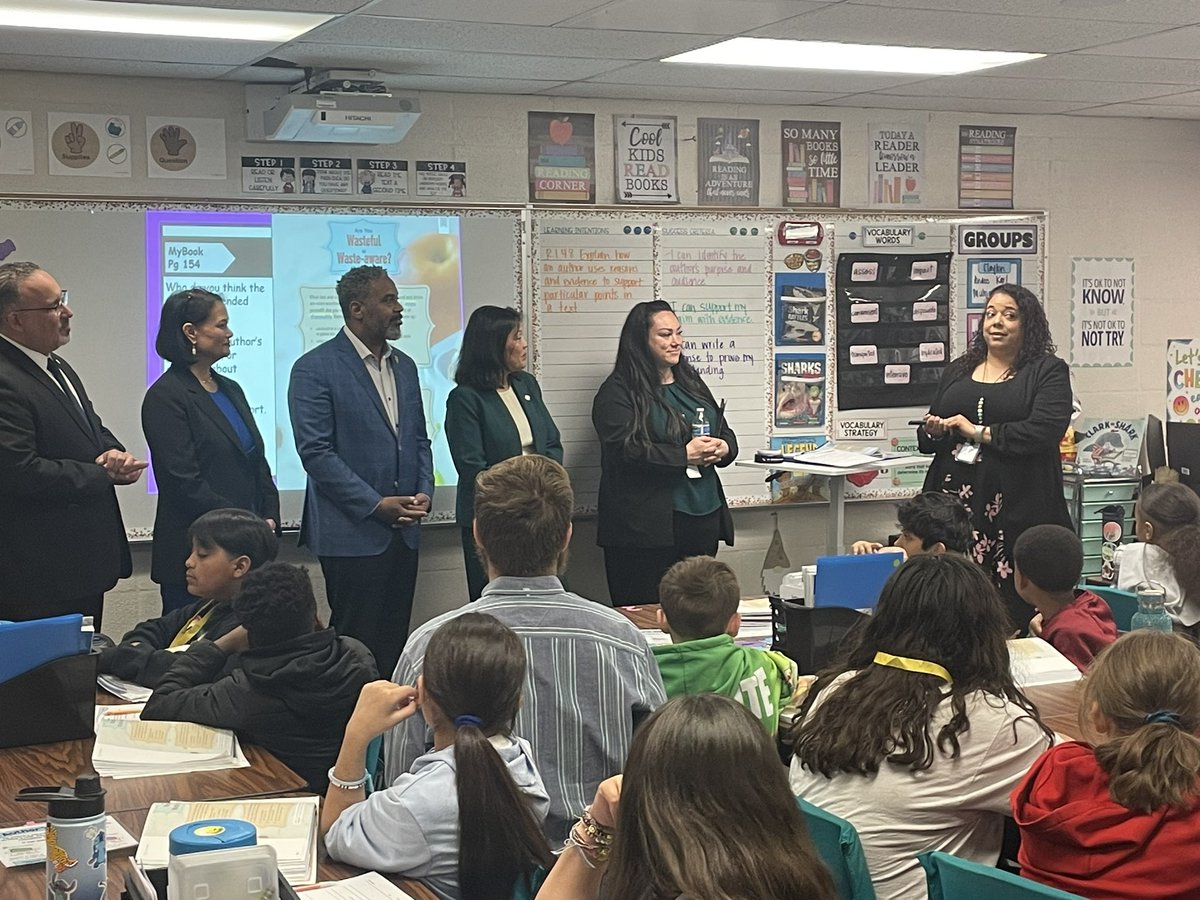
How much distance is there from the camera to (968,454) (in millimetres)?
5172

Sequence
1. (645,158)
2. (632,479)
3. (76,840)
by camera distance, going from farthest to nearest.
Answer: (645,158), (632,479), (76,840)

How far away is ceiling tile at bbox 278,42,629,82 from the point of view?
4.80m

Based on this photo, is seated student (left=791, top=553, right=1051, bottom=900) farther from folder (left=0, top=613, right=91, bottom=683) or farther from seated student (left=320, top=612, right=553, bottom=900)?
folder (left=0, top=613, right=91, bottom=683)

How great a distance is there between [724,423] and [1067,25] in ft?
6.43

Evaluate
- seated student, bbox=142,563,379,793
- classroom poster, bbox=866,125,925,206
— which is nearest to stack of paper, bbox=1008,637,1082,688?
seated student, bbox=142,563,379,793

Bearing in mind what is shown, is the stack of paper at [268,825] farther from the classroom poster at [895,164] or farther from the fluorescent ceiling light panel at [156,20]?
the classroom poster at [895,164]

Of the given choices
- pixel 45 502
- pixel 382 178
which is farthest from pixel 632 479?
pixel 45 502

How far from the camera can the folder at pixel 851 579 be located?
3588mm

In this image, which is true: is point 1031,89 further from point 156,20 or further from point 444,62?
point 156,20

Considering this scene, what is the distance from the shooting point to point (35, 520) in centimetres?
403

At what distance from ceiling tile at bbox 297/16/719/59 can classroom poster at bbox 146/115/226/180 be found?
0.89m

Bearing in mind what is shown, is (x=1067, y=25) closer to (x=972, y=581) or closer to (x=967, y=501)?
(x=967, y=501)

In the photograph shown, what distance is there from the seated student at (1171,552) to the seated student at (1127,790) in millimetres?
1949

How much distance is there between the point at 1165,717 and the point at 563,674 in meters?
1.06
